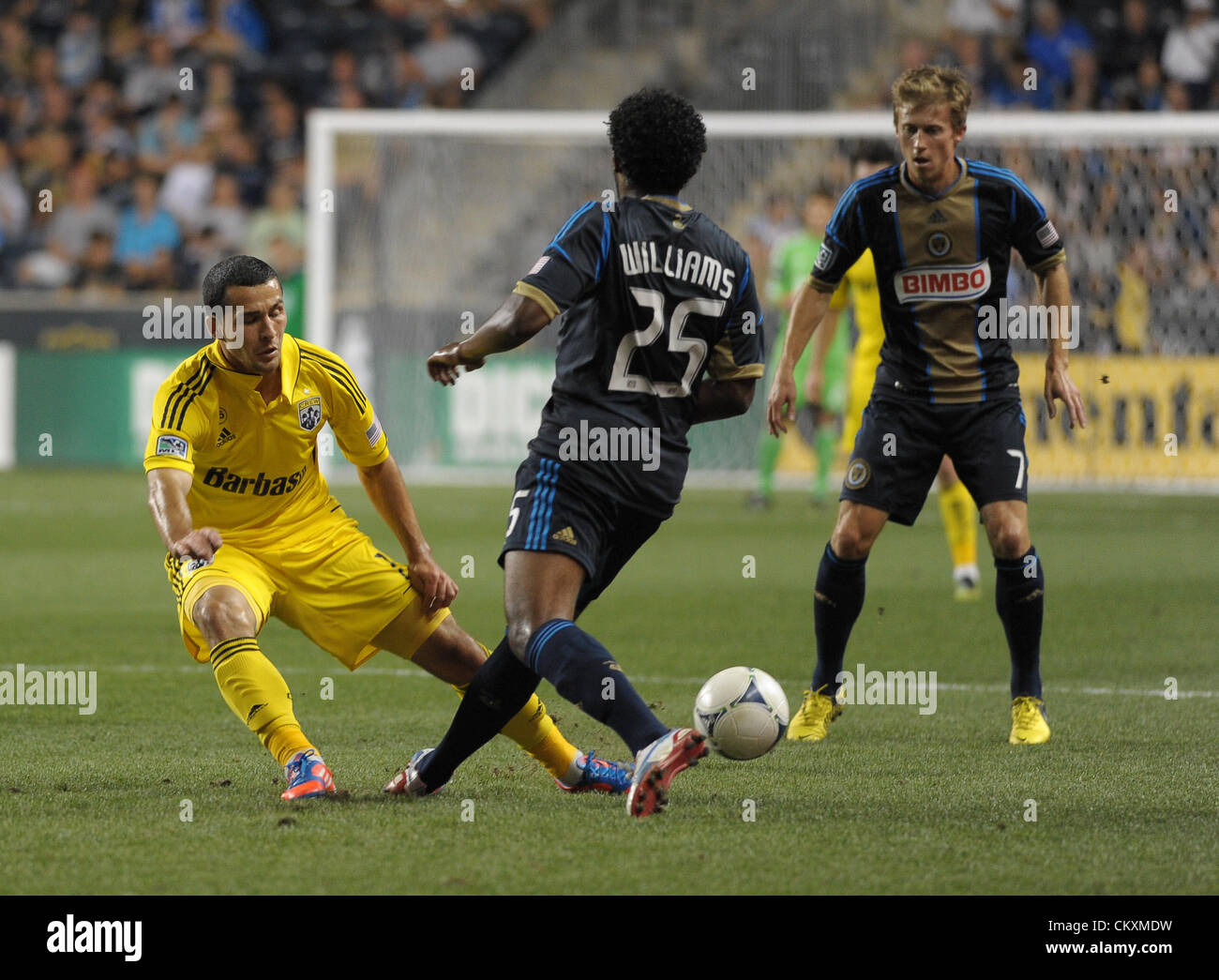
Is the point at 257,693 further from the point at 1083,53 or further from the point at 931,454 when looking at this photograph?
the point at 1083,53

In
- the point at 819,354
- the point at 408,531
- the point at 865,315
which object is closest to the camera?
the point at 408,531

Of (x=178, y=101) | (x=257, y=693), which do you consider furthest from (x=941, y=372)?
(x=178, y=101)

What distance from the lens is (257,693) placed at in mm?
4746

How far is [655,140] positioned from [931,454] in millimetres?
1904

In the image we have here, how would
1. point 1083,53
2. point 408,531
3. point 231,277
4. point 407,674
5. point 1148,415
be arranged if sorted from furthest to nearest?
point 1083,53, point 1148,415, point 407,674, point 408,531, point 231,277

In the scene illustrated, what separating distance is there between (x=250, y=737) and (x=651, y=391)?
2.08 metres

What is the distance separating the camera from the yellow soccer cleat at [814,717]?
5852 millimetres

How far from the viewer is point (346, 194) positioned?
61.3 ft

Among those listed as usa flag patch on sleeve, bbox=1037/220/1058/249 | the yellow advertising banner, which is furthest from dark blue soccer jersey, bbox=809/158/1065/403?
the yellow advertising banner

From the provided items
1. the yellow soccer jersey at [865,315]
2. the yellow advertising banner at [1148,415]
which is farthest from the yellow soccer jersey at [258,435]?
the yellow advertising banner at [1148,415]

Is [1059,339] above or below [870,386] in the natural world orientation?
below

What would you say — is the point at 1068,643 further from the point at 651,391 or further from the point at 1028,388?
the point at 1028,388

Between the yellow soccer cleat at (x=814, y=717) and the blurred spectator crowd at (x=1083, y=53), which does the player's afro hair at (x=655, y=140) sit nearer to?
the yellow soccer cleat at (x=814, y=717)
